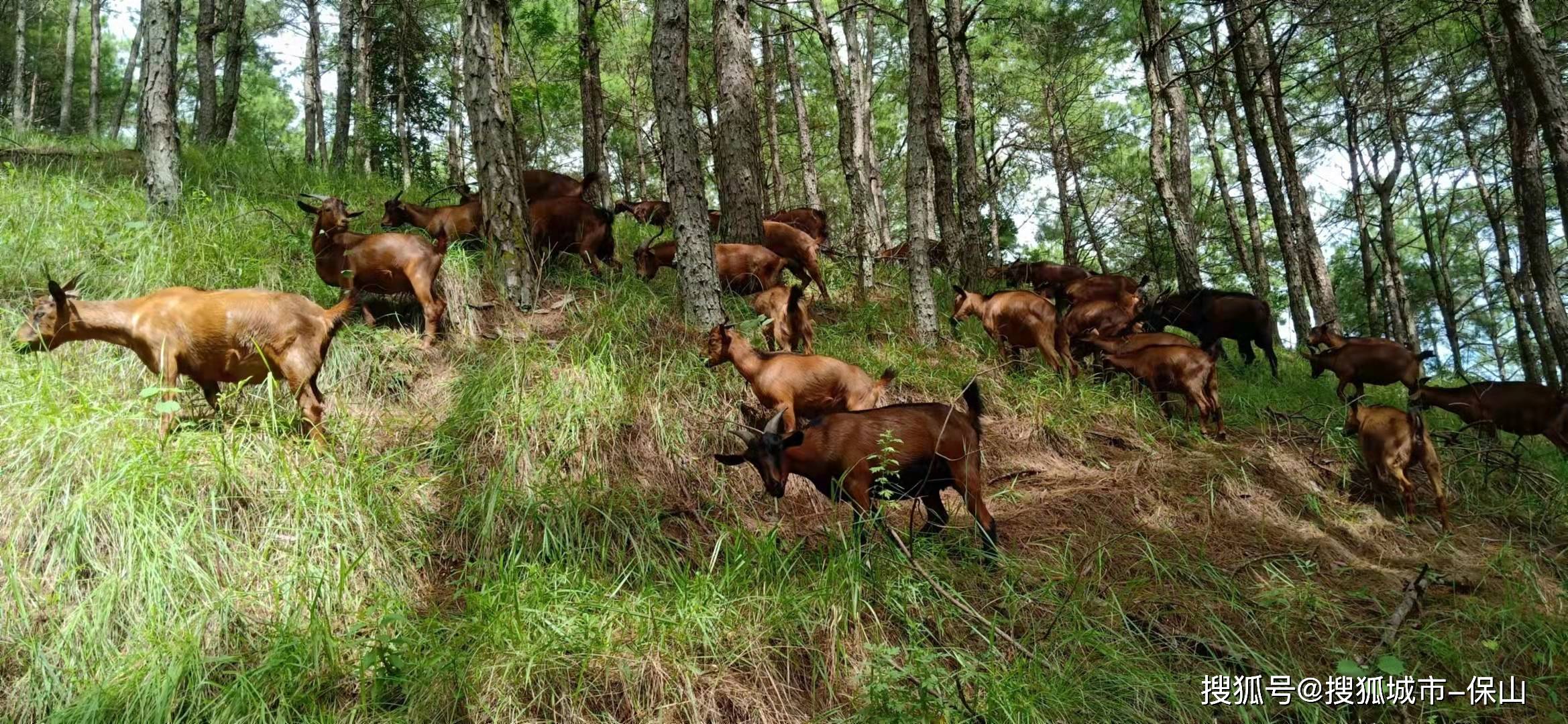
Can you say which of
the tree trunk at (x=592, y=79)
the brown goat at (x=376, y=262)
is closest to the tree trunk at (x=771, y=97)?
the tree trunk at (x=592, y=79)

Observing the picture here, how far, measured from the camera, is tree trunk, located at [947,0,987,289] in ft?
36.6

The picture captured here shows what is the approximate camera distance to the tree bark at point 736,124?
29.2 ft

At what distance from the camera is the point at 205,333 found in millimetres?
5219

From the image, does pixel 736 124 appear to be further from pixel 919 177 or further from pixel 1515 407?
pixel 1515 407

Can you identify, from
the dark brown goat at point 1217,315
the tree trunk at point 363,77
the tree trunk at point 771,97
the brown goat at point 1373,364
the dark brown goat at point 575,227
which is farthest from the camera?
the tree trunk at point 771,97

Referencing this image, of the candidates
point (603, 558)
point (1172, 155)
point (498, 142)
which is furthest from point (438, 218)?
point (1172, 155)

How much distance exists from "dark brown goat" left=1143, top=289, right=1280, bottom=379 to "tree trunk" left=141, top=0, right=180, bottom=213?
39.6ft

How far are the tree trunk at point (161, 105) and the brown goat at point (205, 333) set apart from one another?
10.8ft

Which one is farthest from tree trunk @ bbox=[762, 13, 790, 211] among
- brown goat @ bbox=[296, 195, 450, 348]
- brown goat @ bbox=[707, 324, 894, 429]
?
brown goat @ bbox=[707, 324, 894, 429]

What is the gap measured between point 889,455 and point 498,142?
4727 mm

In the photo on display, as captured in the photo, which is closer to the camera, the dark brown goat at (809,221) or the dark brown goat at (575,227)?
the dark brown goat at (575,227)

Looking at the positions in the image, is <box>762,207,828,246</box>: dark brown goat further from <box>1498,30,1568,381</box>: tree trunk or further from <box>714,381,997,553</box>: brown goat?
<box>1498,30,1568,381</box>: tree trunk

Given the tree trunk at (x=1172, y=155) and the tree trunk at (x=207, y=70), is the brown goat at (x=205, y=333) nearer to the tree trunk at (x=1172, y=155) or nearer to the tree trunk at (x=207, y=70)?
the tree trunk at (x=207, y=70)

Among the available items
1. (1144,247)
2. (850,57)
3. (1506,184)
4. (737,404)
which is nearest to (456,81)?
(850,57)
